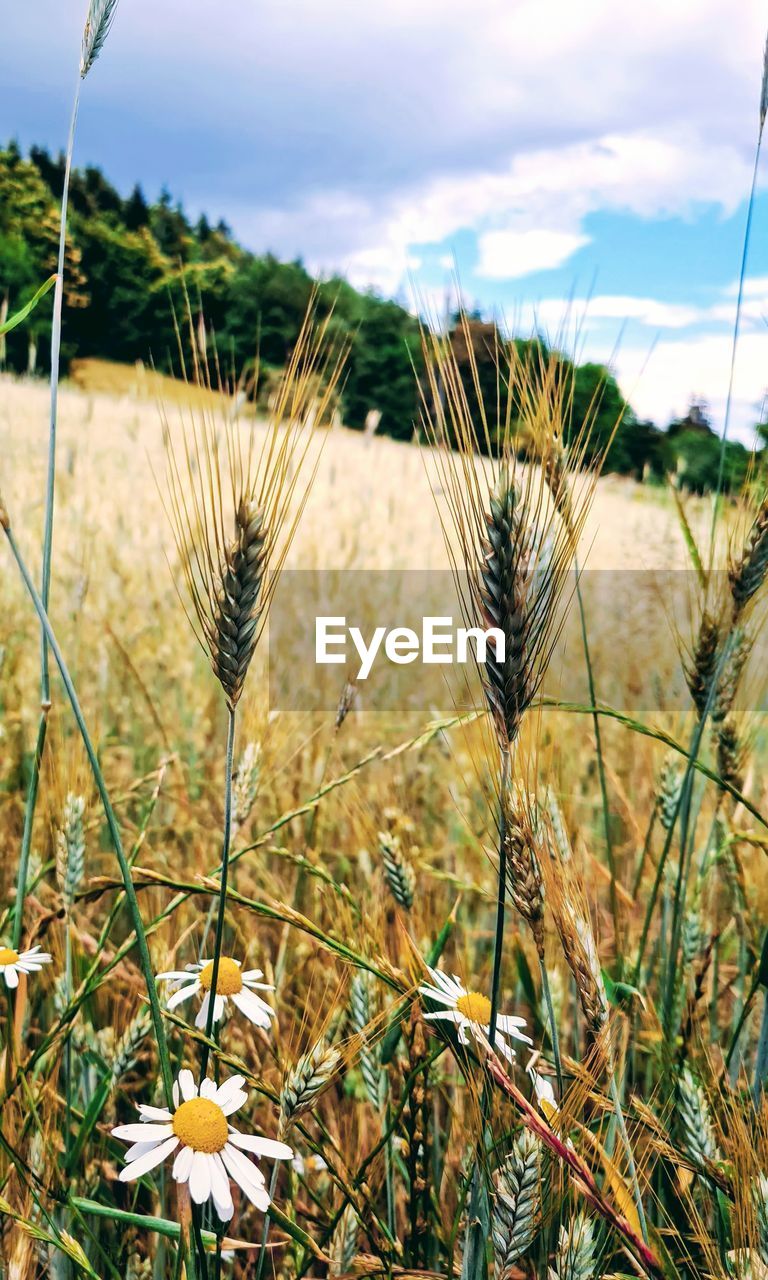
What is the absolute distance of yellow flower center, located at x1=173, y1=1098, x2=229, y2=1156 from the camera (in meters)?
0.52

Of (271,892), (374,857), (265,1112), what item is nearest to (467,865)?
(374,857)

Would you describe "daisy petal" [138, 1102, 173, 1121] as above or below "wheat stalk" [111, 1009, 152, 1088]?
above

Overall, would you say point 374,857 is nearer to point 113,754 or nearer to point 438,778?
point 438,778

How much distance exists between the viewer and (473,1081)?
22.5 inches

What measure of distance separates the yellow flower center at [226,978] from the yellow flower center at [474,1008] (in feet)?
0.59

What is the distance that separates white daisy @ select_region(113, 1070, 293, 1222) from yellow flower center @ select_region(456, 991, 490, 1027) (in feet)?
0.59

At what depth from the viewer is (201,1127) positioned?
0.53 m

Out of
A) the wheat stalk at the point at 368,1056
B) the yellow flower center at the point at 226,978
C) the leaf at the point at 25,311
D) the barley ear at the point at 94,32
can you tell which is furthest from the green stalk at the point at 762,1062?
the barley ear at the point at 94,32

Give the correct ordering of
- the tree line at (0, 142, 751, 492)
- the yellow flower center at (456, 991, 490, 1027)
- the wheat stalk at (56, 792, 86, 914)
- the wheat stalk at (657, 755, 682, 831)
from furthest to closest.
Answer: the tree line at (0, 142, 751, 492) < the wheat stalk at (657, 755, 682, 831) < the wheat stalk at (56, 792, 86, 914) < the yellow flower center at (456, 991, 490, 1027)

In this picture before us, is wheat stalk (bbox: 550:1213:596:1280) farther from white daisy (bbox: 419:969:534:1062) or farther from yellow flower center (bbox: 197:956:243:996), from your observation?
yellow flower center (bbox: 197:956:243:996)

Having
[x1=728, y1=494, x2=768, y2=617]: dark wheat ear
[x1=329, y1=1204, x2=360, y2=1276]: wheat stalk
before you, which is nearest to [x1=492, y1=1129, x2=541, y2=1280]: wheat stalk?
[x1=329, y1=1204, x2=360, y2=1276]: wheat stalk

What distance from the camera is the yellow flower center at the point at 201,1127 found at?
523 mm

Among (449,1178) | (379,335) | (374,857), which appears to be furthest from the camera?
(379,335)

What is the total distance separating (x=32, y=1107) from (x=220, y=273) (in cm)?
2625
